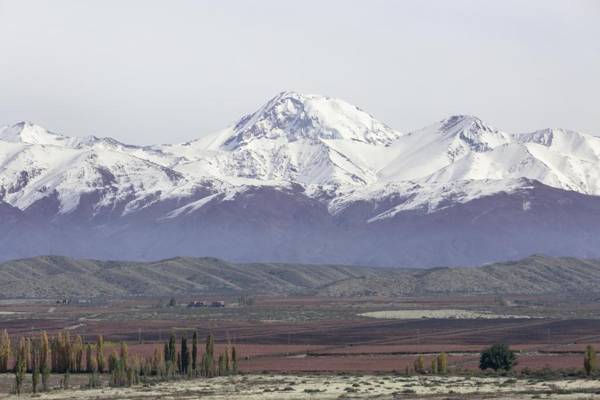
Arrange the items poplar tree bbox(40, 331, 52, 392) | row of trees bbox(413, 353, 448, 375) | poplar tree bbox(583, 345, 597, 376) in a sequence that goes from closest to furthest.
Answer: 1. poplar tree bbox(40, 331, 52, 392)
2. poplar tree bbox(583, 345, 597, 376)
3. row of trees bbox(413, 353, 448, 375)

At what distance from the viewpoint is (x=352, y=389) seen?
112 m

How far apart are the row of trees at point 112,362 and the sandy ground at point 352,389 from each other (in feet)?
11.3

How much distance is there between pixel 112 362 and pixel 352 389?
24188mm

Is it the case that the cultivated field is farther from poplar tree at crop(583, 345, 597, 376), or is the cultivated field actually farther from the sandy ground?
poplar tree at crop(583, 345, 597, 376)

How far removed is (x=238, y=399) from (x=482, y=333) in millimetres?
88907

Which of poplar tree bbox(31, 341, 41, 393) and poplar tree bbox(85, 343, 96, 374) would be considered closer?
poplar tree bbox(31, 341, 41, 393)

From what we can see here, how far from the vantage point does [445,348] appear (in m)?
159

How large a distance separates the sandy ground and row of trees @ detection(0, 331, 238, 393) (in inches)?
136

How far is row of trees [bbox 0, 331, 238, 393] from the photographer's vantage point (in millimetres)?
120625

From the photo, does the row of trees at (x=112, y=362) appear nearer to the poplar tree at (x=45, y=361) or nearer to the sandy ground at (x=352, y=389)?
the poplar tree at (x=45, y=361)

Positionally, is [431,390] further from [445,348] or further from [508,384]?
[445,348]

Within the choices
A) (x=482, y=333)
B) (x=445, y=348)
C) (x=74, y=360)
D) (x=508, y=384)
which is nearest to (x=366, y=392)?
(x=508, y=384)

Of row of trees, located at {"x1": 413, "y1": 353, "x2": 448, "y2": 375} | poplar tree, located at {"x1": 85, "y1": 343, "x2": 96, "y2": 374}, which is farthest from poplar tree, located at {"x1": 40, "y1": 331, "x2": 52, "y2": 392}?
row of trees, located at {"x1": 413, "y1": 353, "x2": 448, "y2": 375}

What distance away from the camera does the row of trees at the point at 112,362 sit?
396ft
